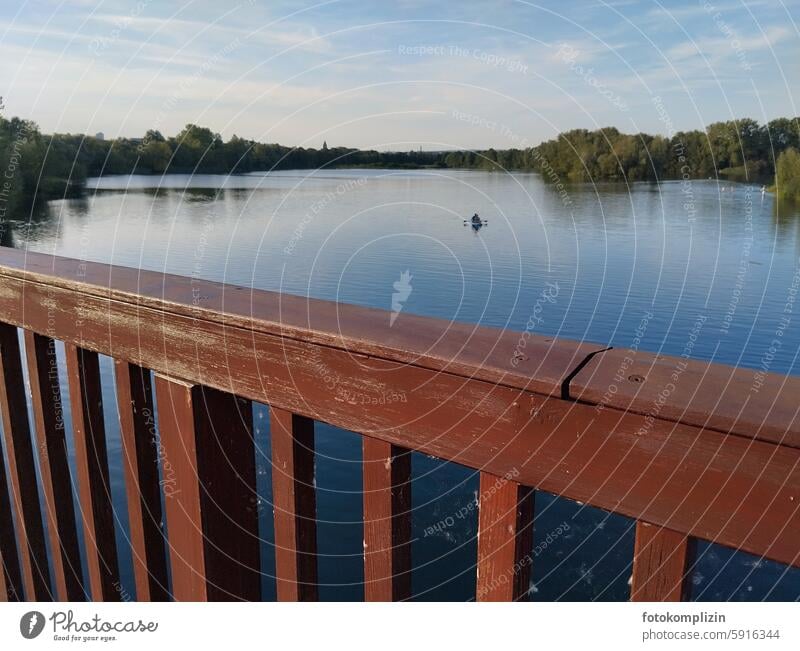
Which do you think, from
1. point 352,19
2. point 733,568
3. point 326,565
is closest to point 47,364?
point 352,19

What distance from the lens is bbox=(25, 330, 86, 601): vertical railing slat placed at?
1.36 m

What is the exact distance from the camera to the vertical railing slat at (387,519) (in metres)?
0.84

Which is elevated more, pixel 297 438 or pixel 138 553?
pixel 297 438

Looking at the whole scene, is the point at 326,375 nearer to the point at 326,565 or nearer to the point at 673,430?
the point at 673,430

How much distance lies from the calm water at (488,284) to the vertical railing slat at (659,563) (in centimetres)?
229

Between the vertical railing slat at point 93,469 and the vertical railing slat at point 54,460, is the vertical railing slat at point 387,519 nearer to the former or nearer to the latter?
the vertical railing slat at point 93,469

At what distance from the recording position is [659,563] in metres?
0.67

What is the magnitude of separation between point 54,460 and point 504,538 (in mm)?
1095

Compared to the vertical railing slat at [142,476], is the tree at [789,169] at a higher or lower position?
higher

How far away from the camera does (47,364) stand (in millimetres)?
1369

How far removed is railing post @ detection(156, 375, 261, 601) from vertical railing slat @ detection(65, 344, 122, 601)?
218 mm

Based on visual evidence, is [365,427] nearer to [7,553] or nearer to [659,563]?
[659,563]

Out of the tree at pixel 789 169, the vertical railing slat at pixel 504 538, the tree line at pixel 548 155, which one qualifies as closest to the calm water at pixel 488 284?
the tree line at pixel 548 155

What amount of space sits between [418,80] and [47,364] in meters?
1.06
